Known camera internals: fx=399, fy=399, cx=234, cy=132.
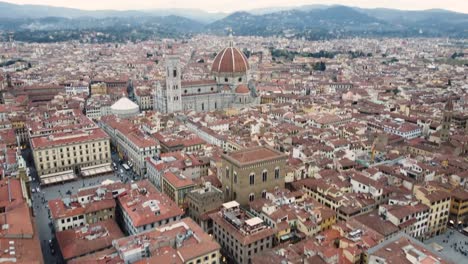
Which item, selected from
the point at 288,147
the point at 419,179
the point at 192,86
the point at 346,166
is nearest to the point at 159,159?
the point at 288,147

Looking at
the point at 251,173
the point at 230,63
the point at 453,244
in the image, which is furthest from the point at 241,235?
the point at 230,63

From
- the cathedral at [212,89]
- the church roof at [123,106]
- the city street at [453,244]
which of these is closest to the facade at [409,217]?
the city street at [453,244]

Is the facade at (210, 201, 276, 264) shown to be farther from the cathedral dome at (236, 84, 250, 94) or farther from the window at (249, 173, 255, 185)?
the cathedral dome at (236, 84, 250, 94)

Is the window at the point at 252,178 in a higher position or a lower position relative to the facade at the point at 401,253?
higher

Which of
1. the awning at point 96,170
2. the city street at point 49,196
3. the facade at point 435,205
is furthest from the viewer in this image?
the awning at point 96,170

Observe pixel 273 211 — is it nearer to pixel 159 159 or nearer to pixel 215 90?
pixel 159 159

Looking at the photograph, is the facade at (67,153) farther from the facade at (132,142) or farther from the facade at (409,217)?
the facade at (409,217)

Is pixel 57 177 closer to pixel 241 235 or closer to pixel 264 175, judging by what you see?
pixel 264 175

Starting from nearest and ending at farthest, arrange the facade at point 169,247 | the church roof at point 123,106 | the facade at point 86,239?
the facade at point 169,247 < the facade at point 86,239 < the church roof at point 123,106

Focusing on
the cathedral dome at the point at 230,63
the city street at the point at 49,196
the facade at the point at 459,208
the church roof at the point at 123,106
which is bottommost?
the city street at the point at 49,196
